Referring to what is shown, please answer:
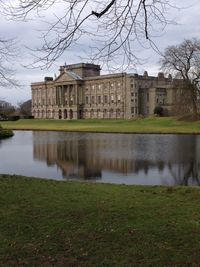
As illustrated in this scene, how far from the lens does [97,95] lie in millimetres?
132500

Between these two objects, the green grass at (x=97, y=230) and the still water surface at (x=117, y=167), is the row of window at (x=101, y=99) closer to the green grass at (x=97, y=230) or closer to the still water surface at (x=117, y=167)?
the still water surface at (x=117, y=167)

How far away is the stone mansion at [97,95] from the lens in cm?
11700

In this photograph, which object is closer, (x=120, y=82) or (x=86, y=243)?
(x=86, y=243)

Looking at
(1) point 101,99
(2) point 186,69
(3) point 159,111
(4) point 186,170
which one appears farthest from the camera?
(1) point 101,99

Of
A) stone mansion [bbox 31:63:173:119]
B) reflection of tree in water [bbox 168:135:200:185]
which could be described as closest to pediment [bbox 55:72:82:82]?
stone mansion [bbox 31:63:173:119]

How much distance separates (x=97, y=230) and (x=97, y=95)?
126 meters

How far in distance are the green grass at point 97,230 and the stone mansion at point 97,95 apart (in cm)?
9745

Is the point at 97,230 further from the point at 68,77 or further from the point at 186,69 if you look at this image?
the point at 68,77

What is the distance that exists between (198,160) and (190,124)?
1665 inches

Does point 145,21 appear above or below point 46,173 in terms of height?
above

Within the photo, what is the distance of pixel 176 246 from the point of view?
624 cm

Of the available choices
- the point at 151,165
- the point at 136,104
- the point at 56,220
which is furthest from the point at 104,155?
the point at 136,104

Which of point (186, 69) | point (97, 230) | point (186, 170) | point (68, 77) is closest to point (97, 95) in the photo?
point (68, 77)

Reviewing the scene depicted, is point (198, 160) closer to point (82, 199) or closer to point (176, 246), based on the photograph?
point (82, 199)
